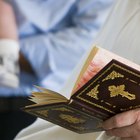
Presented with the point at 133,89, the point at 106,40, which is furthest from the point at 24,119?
the point at 133,89

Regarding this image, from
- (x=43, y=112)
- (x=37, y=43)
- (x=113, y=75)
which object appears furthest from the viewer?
(x=37, y=43)

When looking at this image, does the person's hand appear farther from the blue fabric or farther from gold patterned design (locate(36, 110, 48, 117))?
the blue fabric

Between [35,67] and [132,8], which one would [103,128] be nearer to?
[132,8]

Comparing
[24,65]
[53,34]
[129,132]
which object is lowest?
[129,132]

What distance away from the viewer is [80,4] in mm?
1686

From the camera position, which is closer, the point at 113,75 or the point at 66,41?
the point at 113,75

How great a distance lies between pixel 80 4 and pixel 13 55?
1.13 ft

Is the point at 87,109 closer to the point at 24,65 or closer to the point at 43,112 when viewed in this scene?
the point at 43,112

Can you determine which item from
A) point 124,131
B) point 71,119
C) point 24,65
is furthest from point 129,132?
point 24,65

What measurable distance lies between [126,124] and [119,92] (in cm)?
7

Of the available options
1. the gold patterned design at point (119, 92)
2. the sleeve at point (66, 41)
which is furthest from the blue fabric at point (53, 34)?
the gold patterned design at point (119, 92)

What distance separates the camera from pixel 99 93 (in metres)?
0.67

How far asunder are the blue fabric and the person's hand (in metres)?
0.93

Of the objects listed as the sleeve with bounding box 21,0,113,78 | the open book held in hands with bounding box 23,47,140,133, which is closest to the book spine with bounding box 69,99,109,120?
the open book held in hands with bounding box 23,47,140,133
